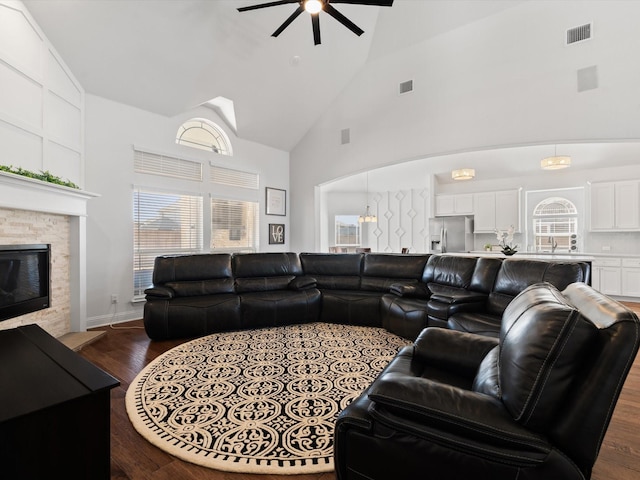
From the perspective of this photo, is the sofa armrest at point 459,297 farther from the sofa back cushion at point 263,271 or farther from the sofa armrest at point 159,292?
the sofa armrest at point 159,292

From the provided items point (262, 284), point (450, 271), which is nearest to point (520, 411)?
point (450, 271)

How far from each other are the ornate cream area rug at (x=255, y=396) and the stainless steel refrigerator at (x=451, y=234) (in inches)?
203

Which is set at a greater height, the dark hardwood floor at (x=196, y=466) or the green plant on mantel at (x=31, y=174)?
the green plant on mantel at (x=31, y=174)

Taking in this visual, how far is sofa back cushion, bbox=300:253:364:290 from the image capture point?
4750 mm

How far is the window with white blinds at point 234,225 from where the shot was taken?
6000 mm

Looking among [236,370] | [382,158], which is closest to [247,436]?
[236,370]

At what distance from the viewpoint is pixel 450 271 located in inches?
155

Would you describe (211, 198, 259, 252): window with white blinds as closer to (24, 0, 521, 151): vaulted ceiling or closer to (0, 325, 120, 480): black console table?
(24, 0, 521, 151): vaulted ceiling

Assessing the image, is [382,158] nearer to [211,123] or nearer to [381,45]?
[381,45]

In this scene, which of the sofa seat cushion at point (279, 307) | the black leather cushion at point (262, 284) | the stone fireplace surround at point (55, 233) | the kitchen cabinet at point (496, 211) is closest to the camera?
the stone fireplace surround at point (55, 233)

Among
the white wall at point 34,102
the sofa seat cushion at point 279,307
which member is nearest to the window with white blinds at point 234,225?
the sofa seat cushion at point 279,307

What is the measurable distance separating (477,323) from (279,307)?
233 cm

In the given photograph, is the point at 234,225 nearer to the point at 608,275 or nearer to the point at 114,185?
the point at 114,185

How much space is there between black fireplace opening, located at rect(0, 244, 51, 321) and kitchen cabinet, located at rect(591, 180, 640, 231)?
928cm
